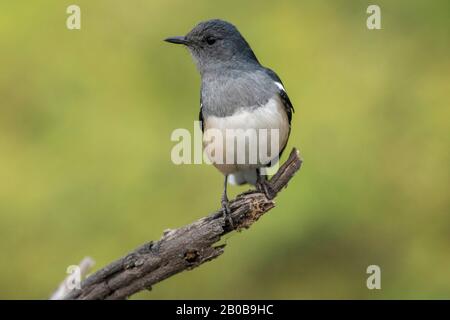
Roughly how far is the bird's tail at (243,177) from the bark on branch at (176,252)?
24.5 inches

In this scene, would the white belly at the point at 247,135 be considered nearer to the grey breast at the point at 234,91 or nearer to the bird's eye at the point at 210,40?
the grey breast at the point at 234,91

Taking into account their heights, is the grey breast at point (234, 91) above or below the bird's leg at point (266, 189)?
above

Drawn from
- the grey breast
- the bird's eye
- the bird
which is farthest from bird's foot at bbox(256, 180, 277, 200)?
the bird's eye

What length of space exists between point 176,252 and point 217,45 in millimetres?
1400

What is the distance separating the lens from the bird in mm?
4328

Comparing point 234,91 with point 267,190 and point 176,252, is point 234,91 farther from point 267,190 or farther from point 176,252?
point 176,252

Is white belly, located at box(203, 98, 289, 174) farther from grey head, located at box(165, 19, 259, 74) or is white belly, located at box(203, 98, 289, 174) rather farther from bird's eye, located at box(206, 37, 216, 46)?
bird's eye, located at box(206, 37, 216, 46)

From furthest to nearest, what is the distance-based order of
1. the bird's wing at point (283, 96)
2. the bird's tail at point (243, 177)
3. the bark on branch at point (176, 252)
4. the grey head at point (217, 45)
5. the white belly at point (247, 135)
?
the bird's tail at point (243, 177), the grey head at point (217, 45), the bird's wing at point (283, 96), the white belly at point (247, 135), the bark on branch at point (176, 252)

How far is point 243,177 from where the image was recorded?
4.97 m

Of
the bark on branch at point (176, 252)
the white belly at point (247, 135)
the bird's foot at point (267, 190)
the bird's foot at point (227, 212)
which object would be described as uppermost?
the white belly at point (247, 135)

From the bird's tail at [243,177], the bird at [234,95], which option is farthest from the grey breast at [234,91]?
the bird's tail at [243,177]

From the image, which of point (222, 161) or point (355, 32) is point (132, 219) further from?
point (355, 32)

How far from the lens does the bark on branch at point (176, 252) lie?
4.07m
